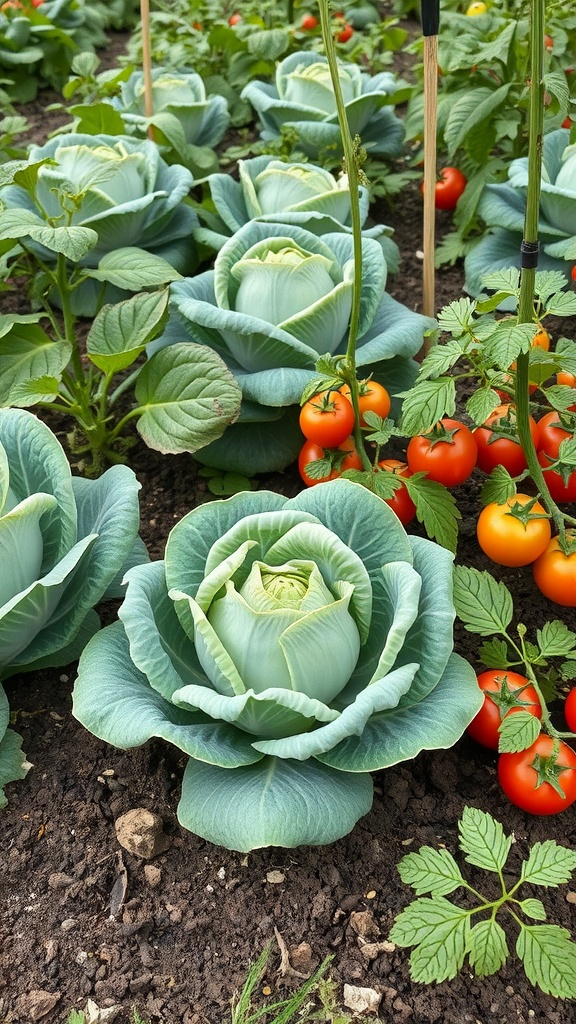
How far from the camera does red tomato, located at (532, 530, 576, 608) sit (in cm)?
207

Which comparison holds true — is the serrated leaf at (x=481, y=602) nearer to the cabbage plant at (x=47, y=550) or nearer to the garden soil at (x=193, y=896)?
the garden soil at (x=193, y=896)

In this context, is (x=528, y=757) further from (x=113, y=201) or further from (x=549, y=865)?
(x=113, y=201)

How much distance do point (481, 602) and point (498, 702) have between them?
233mm

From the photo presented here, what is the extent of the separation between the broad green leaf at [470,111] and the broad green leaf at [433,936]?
108 inches

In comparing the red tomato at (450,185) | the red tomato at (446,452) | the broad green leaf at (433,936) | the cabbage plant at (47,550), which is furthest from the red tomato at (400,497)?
the red tomato at (450,185)

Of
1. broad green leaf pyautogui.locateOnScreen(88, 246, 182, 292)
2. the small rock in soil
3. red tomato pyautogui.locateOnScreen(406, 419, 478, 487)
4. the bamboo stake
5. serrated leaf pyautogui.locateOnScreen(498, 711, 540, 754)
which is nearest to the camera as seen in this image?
serrated leaf pyautogui.locateOnScreen(498, 711, 540, 754)

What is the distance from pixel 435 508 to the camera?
2170 mm

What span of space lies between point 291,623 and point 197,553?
0.34m

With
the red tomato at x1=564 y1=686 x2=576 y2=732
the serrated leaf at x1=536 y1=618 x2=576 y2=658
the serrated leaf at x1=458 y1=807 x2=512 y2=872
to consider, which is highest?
the serrated leaf at x1=536 y1=618 x2=576 y2=658

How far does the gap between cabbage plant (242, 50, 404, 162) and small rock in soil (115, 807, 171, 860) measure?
111 inches

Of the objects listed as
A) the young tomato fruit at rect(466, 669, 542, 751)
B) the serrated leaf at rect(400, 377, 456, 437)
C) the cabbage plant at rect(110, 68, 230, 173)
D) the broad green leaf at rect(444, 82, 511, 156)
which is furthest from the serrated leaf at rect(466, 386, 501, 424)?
the cabbage plant at rect(110, 68, 230, 173)

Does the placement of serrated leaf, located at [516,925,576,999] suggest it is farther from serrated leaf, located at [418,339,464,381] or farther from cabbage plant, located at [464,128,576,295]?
cabbage plant, located at [464,128,576,295]

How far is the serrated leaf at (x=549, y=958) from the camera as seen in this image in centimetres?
149

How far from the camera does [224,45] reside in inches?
182
